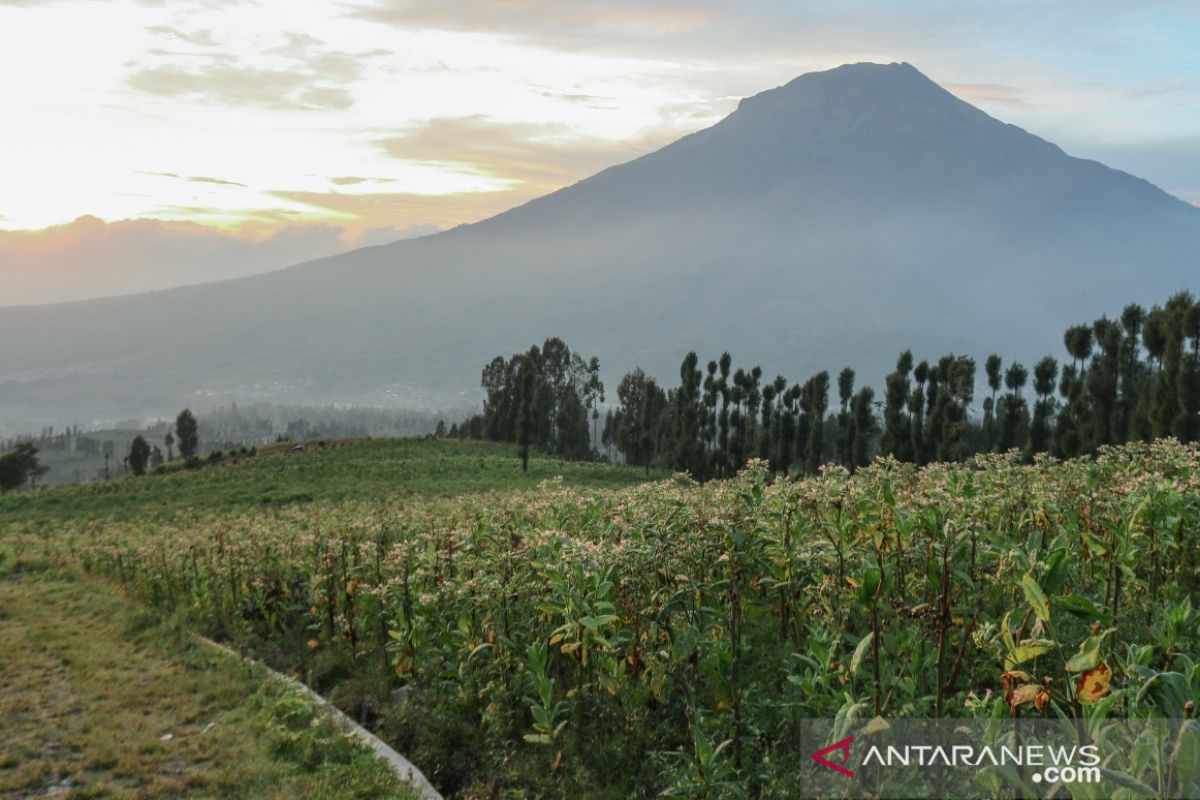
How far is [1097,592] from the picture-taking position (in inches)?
263

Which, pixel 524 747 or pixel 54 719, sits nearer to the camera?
pixel 524 747

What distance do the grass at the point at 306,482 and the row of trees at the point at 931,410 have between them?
227 inches

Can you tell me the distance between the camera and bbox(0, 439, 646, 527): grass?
120 ft

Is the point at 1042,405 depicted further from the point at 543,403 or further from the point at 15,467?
the point at 15,467

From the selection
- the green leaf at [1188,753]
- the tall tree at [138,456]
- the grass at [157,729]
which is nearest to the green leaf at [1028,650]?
the green leaf at [1188,753]

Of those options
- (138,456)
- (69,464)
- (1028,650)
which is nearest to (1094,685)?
(1028,650)

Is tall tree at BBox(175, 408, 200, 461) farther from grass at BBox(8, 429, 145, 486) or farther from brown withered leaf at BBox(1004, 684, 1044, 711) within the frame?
grass at BBox(8, 429, 145, 486)

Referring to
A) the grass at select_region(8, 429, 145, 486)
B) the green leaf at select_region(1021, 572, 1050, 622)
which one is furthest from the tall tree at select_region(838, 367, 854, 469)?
the grass at select_region(8, 429, 145, 486)

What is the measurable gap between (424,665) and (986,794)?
231 inches

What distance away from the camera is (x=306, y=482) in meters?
43.2

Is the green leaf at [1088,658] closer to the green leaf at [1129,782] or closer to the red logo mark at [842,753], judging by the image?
the green leaf at [1129,782]

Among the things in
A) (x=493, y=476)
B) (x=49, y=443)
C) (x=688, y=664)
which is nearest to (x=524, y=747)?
(x=688, y=664)

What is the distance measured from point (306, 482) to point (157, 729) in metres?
36.9

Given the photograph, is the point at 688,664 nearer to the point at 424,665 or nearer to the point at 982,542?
the point at 982,542
